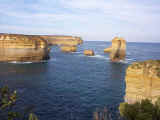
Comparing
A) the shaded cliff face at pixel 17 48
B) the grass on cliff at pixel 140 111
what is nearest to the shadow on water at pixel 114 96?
the grass on cliff at pixel 140 111

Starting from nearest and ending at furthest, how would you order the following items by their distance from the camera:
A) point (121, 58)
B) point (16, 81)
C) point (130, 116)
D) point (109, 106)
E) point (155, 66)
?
point (130, 116), point (155, 66), point (109, 106), point (16, 81), point (121, 58)

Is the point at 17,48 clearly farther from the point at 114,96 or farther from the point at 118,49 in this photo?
the point at 114,96

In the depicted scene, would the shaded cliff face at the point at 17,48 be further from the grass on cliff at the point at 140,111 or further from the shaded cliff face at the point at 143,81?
the grass on cliff at the point at 140,111

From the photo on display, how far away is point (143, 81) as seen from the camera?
800 inches

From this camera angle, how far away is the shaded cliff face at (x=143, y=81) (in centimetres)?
1956

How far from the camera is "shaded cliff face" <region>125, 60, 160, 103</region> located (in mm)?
19562

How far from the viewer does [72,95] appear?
32281mm

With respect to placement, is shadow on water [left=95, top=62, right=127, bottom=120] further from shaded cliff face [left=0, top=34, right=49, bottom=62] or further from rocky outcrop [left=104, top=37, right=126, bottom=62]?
shaded cliff face [left=0, top=34, right=49, bottom=62]

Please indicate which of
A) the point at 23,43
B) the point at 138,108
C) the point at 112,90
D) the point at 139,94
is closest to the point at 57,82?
the point at 112,90

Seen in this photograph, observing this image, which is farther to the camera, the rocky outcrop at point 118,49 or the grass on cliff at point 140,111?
the rocky outcrop at point 118,49

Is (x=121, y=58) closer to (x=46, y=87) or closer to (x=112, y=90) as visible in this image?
(x=112, y=90)

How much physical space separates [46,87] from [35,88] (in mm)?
2485

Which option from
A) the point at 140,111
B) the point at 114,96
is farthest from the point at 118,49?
the point at 140,111

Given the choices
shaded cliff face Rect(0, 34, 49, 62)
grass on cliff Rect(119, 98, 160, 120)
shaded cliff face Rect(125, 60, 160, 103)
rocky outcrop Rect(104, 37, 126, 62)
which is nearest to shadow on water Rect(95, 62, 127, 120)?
shaded cliff face Rect(125, 60, 160, 103)
